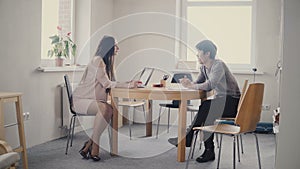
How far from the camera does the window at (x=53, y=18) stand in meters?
5.71

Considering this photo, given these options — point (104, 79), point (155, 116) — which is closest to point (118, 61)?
point (155, 116)

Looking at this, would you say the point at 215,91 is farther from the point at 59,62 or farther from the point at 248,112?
the point at 59,62

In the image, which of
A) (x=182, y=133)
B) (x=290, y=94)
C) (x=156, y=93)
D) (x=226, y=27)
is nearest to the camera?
(x=290, y=94)

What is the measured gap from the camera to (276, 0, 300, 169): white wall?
3.46 m

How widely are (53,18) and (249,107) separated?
124 inches

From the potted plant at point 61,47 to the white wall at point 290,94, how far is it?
3190 mm

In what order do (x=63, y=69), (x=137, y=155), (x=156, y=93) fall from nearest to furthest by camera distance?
(x=156, y=93) → (x=137, y=155) → (x=63, y=69)

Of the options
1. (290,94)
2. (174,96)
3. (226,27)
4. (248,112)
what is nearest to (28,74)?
(174,96)

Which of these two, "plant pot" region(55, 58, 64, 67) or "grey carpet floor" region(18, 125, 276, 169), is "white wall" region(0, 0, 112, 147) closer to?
"plant pot" region(55, 58, 64, 67)

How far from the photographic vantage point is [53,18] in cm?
593

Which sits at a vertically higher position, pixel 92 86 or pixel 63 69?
pixel 63 69

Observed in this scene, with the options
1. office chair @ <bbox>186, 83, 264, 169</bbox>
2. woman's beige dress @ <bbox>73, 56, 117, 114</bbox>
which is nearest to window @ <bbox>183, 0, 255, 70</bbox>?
woman's beige dress @ <bbox>73, 56, 117, 114</bbox>

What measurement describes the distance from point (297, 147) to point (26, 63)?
2.98 metres

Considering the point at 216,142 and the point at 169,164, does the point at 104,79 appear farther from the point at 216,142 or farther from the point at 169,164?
the point at 216,142
